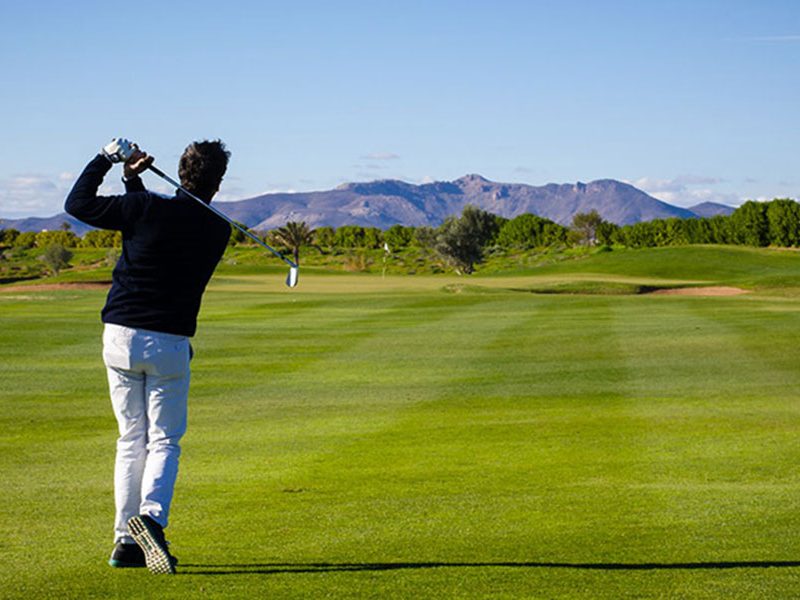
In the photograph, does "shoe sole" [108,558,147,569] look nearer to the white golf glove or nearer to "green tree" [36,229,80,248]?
the white golf glove

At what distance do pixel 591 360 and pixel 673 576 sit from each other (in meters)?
17.2

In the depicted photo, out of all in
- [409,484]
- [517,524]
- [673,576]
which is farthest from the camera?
[409,484]

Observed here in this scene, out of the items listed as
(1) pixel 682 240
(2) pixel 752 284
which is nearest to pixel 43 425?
(2) pixel 752 284

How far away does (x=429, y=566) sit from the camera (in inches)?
294

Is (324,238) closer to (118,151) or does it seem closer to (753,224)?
(753,224)

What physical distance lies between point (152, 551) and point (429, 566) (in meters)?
1.72

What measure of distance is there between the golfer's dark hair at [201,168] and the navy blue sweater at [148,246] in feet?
0.45

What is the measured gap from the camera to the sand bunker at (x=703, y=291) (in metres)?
55.7

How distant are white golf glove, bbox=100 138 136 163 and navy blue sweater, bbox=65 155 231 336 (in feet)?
0.17

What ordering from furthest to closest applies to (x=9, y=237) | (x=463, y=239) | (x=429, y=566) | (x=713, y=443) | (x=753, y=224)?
(x=9, y=237), (x=463, y=239), (x=753, y=224), (x=713, y=443), (x=429, y=566)

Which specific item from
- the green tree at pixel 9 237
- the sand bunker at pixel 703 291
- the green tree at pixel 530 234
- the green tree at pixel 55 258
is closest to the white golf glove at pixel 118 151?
the sand bunker at pixel 703 291

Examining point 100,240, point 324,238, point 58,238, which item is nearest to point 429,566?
point 324,238

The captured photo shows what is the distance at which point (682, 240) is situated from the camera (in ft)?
375

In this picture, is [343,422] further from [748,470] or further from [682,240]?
[682,240]
